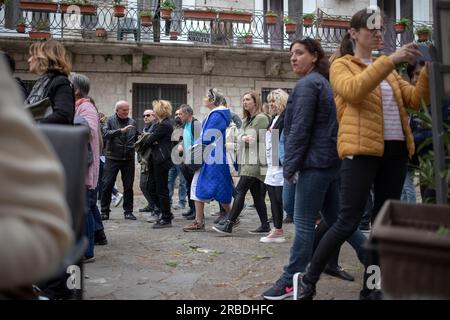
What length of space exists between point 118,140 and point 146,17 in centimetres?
791

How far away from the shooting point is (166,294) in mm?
3635

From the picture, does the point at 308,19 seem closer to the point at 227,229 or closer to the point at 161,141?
the point at 161,141

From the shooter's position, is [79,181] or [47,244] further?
[79,181]

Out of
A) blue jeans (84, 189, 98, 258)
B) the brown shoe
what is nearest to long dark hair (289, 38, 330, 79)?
blue jeans (84, 189, 98, 258)

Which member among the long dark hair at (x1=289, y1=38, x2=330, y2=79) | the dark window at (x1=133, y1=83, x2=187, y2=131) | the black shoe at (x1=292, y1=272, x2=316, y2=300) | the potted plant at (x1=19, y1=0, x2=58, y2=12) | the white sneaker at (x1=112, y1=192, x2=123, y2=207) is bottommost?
the black shoe at (x1=292, y1=272, x2=316, y2=300)

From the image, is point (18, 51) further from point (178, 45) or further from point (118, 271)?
point (118, 271)

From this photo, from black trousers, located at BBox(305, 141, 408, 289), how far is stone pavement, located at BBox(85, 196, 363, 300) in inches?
22.2

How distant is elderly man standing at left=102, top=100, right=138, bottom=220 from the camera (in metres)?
7.40

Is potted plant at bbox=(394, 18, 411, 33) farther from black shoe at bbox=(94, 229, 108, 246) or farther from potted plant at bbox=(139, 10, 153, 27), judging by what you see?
black shoe at bbox=(94, 229, 108, 246)

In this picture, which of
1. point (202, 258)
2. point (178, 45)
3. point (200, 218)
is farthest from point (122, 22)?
point (202, 258)

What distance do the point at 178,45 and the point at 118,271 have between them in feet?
36.5

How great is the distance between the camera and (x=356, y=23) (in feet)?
10.5

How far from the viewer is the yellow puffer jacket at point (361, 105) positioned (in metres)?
2.89
